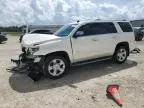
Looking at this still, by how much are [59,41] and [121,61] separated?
3354 millimetres

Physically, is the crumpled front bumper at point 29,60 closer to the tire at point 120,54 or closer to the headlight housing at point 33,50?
the headlight housing at point 33,50

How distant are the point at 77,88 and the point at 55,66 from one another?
1.28 m

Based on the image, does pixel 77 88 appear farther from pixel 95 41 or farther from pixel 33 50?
pixel 95 41

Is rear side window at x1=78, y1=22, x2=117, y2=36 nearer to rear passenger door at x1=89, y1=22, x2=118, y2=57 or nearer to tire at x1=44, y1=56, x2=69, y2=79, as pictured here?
rear passenger door at x1=89, y1=22, x2=118, y2=57

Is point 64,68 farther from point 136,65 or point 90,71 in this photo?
point 136,65

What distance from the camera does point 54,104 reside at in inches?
225

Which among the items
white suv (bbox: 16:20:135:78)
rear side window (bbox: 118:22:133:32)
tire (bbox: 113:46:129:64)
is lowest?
tire (bbox: 113:46:129:64)

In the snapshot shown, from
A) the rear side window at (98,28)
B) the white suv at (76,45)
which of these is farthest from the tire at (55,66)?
the rear side window at (98,28)

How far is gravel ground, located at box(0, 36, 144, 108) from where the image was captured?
575cm

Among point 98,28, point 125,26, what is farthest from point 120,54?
point 98,28

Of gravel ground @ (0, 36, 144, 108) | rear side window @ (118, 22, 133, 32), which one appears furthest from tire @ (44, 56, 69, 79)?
rear side window @ (118, 22, 133, 32)

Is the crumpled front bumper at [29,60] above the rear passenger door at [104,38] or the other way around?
the other way around

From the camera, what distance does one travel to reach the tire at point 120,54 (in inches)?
388

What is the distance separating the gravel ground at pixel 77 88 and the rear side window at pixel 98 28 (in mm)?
1416
